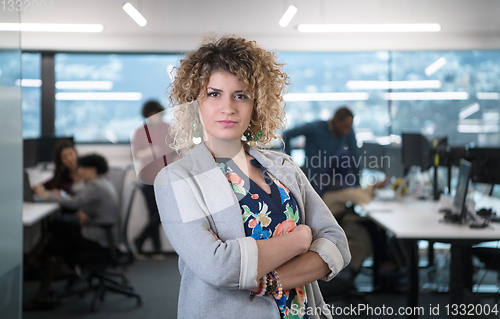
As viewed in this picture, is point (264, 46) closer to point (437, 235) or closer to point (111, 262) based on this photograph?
point (437, 235)

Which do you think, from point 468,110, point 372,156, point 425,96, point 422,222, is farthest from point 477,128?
point 372,156

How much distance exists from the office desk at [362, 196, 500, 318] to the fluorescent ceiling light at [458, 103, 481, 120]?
0.59 metres

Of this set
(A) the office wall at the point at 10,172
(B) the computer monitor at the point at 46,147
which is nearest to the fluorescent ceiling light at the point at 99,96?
(B) the computer monitor at the point at 46,147

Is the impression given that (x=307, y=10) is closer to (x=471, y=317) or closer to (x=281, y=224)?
(x=281, y=224)

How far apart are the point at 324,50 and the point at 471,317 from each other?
1659 millimetres

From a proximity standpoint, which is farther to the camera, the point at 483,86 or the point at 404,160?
the point at 483,86

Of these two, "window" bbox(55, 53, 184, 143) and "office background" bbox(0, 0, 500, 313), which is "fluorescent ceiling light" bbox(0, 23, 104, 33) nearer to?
"office background" bbox(0, 0, 500, 313)

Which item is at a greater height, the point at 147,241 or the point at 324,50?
the point at 324,50

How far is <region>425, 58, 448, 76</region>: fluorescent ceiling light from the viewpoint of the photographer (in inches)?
82.9

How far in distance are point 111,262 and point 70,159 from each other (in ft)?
2.58

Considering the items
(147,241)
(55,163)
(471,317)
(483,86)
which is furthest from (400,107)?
(55,163)

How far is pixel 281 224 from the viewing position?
0.97 m

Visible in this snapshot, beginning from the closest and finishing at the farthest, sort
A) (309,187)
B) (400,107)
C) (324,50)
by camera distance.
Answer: (309,187)
(324,50)
(400,107)

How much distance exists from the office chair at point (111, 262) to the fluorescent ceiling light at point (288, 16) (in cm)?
134
